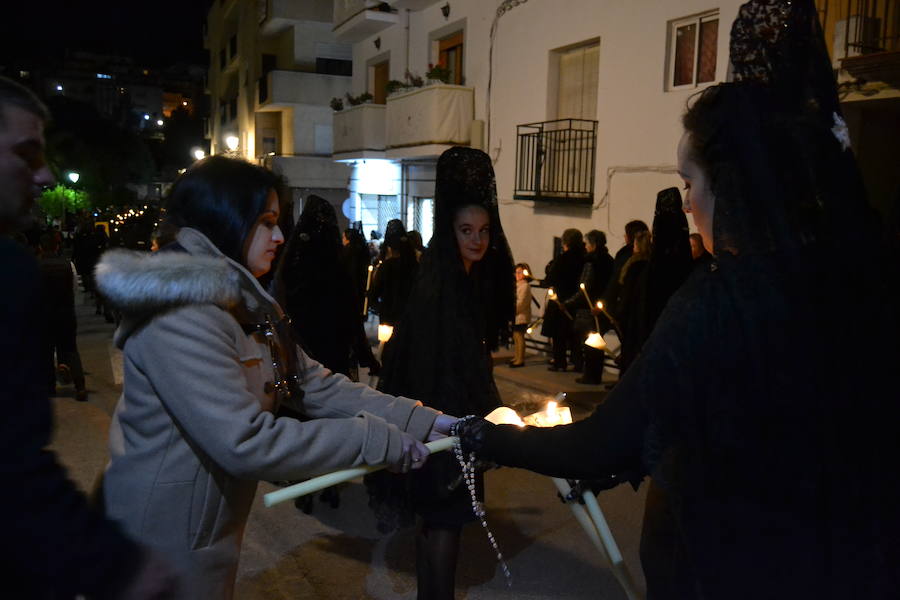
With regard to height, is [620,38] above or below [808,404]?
above

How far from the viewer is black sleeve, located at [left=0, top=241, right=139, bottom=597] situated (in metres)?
1.43

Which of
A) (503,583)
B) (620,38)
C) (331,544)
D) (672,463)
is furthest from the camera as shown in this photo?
(620,38)

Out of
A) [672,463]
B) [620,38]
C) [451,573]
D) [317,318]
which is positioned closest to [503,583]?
[451,573]

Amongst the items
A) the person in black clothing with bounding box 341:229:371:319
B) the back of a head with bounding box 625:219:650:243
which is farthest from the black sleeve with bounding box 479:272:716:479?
the person in black clothing with bounding box 341:229:371:319

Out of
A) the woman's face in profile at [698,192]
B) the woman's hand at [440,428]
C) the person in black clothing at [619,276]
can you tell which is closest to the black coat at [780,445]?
the woman's face in profile at [698,192]

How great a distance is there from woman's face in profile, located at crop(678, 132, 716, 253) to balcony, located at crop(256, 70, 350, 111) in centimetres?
2806

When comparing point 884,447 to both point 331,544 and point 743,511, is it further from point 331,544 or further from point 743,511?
point 331,544

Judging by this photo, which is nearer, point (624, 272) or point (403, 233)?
point (624, 272)

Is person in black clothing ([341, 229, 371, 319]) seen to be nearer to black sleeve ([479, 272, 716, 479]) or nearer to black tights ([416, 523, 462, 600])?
black tights ([416, 523, 462, 600])

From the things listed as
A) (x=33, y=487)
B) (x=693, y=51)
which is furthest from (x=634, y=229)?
(x=33, y=487)

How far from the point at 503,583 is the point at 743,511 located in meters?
3.01

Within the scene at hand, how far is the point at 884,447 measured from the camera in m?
1.61

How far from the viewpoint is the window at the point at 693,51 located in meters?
10.9

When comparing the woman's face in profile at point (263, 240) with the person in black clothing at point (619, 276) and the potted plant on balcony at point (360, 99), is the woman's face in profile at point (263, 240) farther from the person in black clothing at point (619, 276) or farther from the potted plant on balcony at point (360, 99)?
the potted plant on balcony at point (360, 99)
